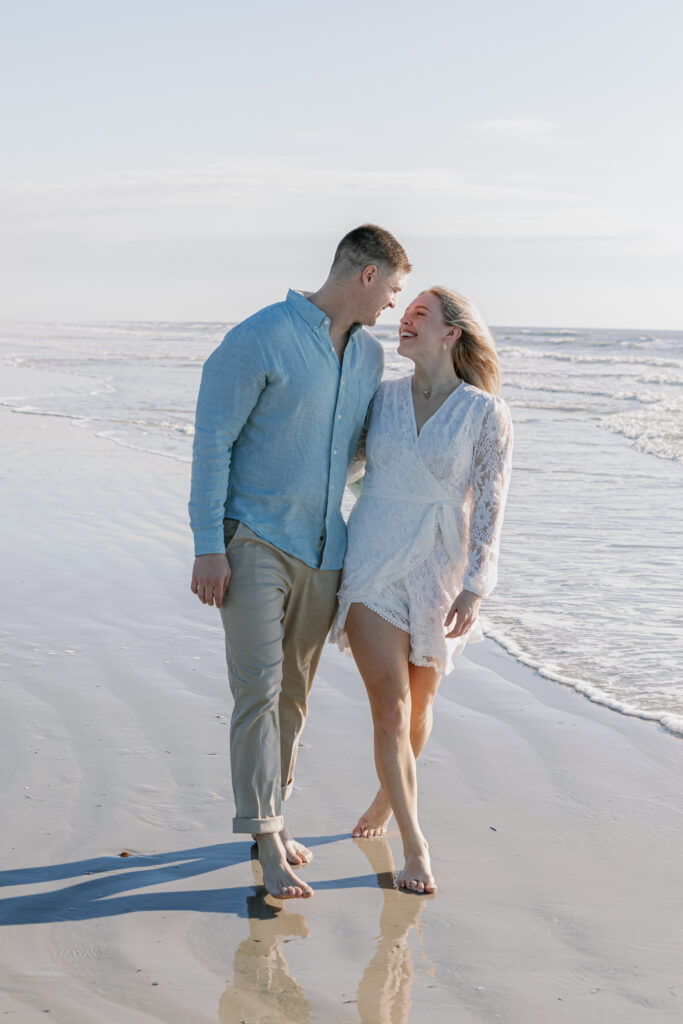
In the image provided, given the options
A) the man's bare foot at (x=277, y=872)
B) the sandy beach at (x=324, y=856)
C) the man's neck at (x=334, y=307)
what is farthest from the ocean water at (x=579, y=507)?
the man's neck at (x=334, y=307)

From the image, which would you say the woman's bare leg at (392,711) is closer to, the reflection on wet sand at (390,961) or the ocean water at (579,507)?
the reflection on wet sand at (390,961)

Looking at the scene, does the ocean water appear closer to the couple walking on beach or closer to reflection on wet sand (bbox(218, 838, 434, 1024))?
the couple walking on beach

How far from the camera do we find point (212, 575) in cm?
317

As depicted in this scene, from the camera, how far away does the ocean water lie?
5.40 m

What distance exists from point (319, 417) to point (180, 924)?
1.44 metres

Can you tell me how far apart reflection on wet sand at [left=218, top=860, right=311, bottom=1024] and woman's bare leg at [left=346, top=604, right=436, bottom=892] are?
0.42 metres

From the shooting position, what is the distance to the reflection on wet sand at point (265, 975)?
2.48m

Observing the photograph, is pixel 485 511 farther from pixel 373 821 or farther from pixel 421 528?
pixel 373 821

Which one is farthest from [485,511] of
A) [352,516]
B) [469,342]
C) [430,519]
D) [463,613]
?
[469,342]

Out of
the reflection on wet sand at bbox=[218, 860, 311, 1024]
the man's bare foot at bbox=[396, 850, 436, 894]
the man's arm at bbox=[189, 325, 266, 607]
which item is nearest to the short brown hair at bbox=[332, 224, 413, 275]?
the man's arm at bbox=[189, 325, 266, 607]

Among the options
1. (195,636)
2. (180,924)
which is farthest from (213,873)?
(195,636)

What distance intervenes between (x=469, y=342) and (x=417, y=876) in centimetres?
160

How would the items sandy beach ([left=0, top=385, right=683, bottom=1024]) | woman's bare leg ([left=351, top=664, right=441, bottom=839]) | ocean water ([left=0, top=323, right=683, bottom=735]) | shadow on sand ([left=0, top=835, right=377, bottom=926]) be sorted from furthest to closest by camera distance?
ocean water ([left=0, top=323, right=683, bottom=735])
woman's bare leg ([left=351, top=664, right=441, bottom=839])
shadow on sand ([left=0, top=835, right=377, bottom=926])
sandy beach ([left=0, top=385, right=683, bottom=1024])

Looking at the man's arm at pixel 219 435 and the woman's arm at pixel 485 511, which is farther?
the woman's arm at pixel 485 511
